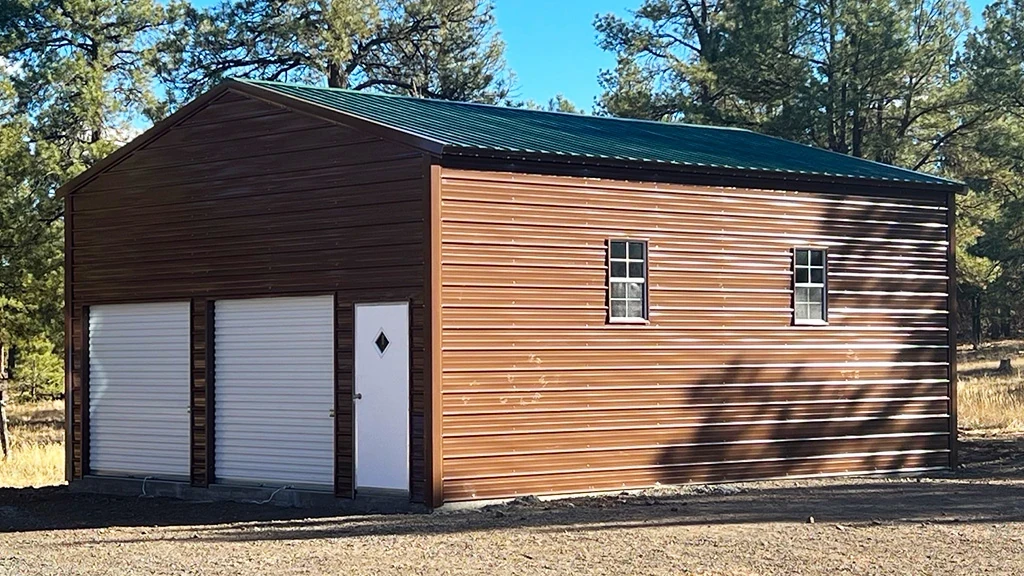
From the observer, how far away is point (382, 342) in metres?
17.3

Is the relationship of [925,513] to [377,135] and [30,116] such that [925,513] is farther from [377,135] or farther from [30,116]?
[30,116]

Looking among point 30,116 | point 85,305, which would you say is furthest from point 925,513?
point 30,116

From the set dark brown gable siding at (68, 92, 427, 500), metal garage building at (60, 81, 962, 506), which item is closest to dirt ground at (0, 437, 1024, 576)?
metal garage building at (60, 81, 962, 506)

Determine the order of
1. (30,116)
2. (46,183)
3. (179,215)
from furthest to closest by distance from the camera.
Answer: (30,116) → (46,183) → (179,215)

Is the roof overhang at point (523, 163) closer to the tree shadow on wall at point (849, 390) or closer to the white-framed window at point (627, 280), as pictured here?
the tree shadow on wall at point (849, 390)

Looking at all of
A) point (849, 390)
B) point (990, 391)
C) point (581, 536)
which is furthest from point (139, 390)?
point (990, 391)

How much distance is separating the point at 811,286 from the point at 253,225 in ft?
25.2

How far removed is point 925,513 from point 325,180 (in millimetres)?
7982

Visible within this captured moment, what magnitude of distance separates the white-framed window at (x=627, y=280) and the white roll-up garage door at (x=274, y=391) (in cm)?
350

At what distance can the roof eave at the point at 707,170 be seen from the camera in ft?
55.8

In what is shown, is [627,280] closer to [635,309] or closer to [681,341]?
[635,309]

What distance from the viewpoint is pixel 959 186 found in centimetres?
2181

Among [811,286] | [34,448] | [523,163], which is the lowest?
[34,448]

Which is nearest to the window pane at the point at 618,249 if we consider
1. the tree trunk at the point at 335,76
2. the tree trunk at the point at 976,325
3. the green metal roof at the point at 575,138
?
the green metal roof at the point at 575,138
